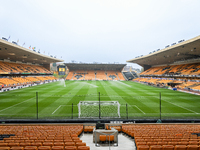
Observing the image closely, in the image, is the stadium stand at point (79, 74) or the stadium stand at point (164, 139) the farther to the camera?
the stadium stand at point (79, 74)

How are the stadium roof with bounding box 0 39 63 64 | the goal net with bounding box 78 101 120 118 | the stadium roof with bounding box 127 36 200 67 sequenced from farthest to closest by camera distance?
the stadium roof with bounding box 0 39 63 64 → the stadium roof with bounding box 127 36 200 67 → the goal net with bounding box 78 101 120 118

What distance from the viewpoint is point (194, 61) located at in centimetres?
4284

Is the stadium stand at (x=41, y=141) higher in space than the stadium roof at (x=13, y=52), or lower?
lower

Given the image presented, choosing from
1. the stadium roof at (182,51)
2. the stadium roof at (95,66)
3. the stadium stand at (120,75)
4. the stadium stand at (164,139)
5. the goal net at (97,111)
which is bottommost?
the goal net at (97,111)

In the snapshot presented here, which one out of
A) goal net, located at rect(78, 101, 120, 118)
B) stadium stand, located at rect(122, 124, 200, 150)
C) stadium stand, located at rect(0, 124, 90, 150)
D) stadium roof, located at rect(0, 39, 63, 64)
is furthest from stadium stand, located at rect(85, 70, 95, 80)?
stadium stand, located at rect(0, 124, 90, 150)

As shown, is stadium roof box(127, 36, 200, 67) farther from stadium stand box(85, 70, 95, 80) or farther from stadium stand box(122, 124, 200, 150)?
stadium stand box(85, 70, 95, 80)

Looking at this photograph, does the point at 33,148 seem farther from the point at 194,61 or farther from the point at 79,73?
the point at 79,73

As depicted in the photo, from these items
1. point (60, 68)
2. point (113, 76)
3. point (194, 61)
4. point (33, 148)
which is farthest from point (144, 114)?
point (113, 76)

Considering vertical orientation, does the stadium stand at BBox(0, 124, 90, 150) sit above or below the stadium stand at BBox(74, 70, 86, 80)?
below

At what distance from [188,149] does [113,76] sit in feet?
240

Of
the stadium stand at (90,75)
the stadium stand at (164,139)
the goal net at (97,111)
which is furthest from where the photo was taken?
the stadium stand at (90,75)

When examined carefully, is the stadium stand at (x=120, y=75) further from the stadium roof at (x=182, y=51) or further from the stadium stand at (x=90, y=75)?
the stadium roof at (x=182, y=51)

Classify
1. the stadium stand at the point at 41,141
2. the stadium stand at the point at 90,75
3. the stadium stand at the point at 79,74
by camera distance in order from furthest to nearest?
the stadium stand at the point at 79,74 → the stadium stand at the point at 90,75 → the stadium stand at the point at 41,141

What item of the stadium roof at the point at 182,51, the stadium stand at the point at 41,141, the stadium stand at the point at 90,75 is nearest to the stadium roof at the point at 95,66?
the stadium stand at the point at 90,75
